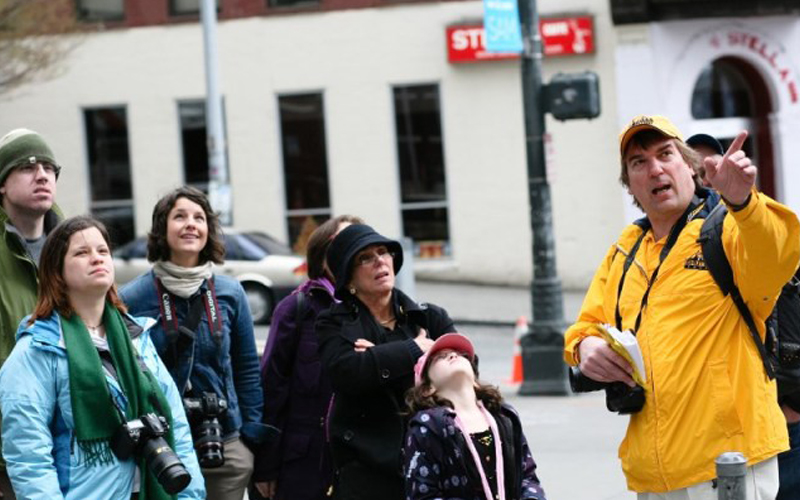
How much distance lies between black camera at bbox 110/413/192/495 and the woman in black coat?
0.91 meters

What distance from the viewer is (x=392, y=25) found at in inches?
1025

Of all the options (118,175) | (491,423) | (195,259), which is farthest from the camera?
(118,175)

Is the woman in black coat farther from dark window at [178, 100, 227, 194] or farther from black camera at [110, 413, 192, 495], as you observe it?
dark window at [178, 100, 227, 194]

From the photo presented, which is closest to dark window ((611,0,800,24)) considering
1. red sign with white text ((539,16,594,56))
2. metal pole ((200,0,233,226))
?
red sign with white text ((539,16,594,56))

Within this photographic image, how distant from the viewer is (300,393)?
6.70 m

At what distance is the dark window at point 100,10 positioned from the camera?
89.5 feet

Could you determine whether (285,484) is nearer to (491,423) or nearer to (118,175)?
(491,423)

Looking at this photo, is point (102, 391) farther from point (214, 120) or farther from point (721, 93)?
point (721, 93)

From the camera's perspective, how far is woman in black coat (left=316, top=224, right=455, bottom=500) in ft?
19.1

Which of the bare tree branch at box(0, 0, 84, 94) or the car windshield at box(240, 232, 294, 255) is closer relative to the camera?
the car windshield at box(240, 232, 294, 255)

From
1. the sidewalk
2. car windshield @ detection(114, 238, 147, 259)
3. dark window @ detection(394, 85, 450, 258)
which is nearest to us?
the sidewalk

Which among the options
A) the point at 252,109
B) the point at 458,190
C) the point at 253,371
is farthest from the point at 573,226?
the point at 253,371

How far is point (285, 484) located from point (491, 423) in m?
1.65

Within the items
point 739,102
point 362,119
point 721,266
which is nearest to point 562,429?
point 721,266
